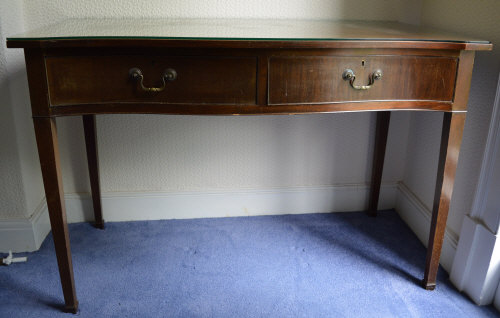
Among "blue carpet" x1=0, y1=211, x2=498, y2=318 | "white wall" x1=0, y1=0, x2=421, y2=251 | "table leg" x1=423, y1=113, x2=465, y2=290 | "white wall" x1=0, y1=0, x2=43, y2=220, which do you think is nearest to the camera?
"table leg" x1=423, y1=113, x2=465, y2=290

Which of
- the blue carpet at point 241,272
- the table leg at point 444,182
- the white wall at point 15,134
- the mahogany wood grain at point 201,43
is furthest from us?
the white wall at point 15,134

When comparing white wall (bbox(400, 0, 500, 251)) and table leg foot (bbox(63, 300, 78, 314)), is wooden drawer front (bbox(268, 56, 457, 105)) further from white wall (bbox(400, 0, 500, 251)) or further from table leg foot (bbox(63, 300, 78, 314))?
table leg foot (bbox(63, 300, 78, 314))

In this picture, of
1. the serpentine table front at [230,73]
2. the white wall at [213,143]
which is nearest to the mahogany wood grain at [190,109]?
the serpentine table front at [230,73]

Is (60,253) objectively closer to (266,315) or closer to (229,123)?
(266,315)

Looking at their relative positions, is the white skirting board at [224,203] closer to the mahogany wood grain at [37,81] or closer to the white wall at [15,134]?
the white wall at [15,134]

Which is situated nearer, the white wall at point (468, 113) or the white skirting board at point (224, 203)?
the white wall at point (468, 113)

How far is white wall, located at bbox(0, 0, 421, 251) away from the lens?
1648 millimetres

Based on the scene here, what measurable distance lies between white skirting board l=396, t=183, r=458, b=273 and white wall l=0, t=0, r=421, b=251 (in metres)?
0.10

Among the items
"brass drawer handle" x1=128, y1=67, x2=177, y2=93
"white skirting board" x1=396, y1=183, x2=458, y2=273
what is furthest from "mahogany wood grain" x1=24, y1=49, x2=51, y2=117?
"white skirting board" x1=396, y1=183, x2=458, y2=273

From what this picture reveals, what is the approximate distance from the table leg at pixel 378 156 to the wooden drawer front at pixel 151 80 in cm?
84

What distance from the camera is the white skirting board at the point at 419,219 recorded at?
1583 millimetres

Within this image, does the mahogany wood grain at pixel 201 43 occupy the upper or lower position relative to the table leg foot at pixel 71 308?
upper

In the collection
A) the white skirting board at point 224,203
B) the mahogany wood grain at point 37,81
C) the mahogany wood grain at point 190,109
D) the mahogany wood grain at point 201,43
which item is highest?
the mahogany wood grain at point 201,43

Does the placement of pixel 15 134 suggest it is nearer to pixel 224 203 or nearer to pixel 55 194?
pixel 55 194
